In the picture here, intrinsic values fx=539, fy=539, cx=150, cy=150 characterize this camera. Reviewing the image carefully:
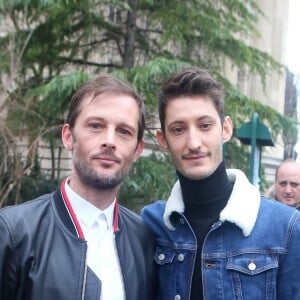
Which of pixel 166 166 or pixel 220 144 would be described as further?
pixel 166 166

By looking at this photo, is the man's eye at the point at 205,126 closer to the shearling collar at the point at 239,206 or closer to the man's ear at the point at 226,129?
the man's ear at the point at 226,129

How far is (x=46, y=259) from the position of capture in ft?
6.86

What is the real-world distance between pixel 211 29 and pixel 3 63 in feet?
11.3

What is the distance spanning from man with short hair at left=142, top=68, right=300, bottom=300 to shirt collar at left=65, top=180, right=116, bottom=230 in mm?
330

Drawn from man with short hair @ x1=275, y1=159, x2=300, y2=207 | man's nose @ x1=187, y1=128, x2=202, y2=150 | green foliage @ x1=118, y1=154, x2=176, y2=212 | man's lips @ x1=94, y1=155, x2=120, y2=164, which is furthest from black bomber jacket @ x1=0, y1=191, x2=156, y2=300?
green foliage @ x1=118, y1=154, x2=176, y2=212

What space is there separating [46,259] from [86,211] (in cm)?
28

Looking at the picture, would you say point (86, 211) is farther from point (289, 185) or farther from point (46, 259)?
point (289, 185)

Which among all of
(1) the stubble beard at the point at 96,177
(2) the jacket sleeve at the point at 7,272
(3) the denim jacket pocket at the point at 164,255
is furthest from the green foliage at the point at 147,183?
(2) the jacket sleeve at the point at 7,272

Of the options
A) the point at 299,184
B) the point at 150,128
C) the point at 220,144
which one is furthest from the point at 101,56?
the point at 220,144

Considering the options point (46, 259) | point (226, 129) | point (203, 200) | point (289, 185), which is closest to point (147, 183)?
point (289, 185)

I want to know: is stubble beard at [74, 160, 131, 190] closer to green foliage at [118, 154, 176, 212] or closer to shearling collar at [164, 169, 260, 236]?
shearling collar at [164, 169, 260, 236]

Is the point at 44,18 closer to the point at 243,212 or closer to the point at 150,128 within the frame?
the point at 150,128

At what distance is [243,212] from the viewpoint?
2.31m

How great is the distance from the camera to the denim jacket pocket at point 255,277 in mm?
2234
